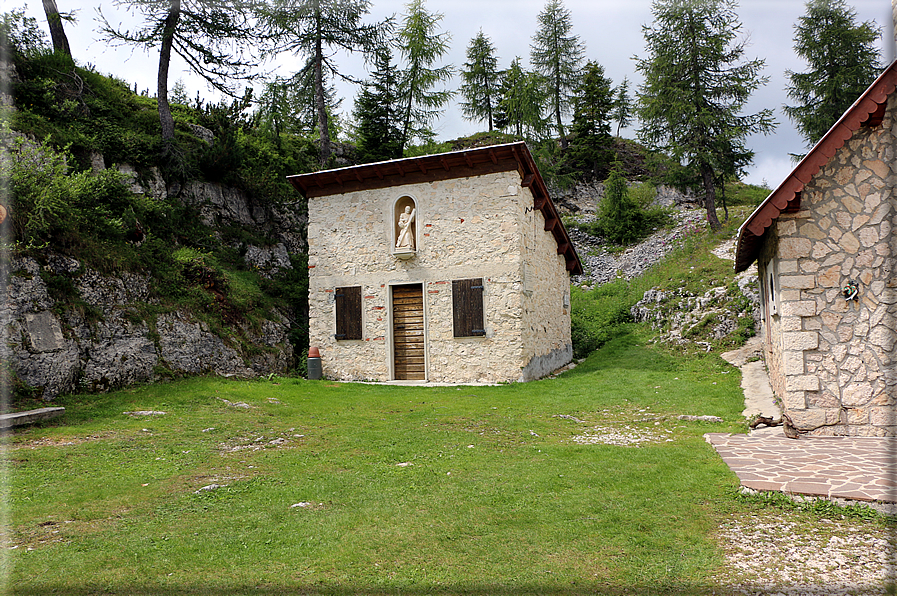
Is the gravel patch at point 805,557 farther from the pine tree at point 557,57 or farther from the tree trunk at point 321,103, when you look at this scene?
the pine tree at point 557,57

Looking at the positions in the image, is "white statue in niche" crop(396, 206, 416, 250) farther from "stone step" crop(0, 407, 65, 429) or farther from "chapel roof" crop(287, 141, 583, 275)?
"stone step" crop(0, 407, 65, 429)

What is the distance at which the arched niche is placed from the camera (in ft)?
45.4

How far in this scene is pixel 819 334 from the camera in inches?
256

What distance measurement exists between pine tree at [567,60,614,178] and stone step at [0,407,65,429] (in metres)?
31.8

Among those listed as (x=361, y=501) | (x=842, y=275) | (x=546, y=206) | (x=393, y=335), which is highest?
(x=546, y=206)

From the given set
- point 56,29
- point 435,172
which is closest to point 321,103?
point 56,29

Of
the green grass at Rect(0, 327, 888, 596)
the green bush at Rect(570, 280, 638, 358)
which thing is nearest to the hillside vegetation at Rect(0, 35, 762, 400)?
the green bush at Rect(570, 280, 638, 358)

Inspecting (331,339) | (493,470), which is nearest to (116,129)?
(331,339)

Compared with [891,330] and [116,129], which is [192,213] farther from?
[891,330]

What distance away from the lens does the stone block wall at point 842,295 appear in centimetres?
632

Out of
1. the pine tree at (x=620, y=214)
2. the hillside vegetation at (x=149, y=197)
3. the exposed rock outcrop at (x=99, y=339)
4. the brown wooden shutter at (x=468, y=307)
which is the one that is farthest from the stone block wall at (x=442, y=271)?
the pine tree at (x=620, y=214)

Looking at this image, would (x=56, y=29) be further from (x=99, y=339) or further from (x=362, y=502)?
(x=362, y=502)

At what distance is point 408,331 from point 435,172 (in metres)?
4.35

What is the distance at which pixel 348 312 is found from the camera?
46.9ft
